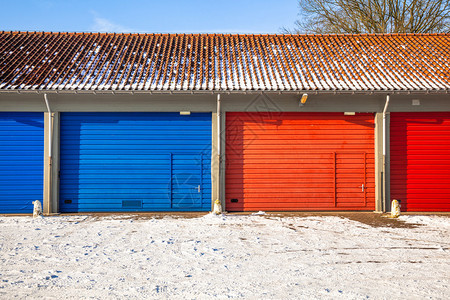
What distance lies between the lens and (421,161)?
35.8 ft

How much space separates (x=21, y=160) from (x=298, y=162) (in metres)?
7.56

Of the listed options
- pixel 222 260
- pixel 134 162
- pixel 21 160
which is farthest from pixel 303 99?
pixel 21 160

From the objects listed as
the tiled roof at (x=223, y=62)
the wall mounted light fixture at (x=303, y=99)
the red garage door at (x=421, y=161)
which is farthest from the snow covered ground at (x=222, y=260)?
the tiled roof at (x=223, y=62)

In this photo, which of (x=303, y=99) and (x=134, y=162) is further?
(x=134, y=162)

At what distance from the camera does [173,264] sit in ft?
18.2

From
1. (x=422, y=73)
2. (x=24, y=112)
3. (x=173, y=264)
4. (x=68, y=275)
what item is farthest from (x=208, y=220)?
(x=422, y=73)

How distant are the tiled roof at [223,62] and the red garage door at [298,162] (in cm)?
114

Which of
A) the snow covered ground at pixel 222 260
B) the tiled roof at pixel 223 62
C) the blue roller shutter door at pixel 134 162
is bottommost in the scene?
the snow covered ground at pixel 222 260

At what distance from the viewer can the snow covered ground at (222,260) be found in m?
4.45

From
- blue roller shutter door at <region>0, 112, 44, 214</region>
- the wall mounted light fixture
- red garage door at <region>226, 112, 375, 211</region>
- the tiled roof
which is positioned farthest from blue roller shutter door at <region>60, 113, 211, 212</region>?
the wall mounted light fixture

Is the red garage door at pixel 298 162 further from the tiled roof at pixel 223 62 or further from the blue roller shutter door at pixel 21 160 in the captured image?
the blue roller shutter door at pixel 21 160

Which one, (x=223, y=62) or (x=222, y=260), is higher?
(x=223, y=62)

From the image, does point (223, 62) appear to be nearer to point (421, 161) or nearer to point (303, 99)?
point (303, 99)

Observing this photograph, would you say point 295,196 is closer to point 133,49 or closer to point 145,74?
point 145,74
